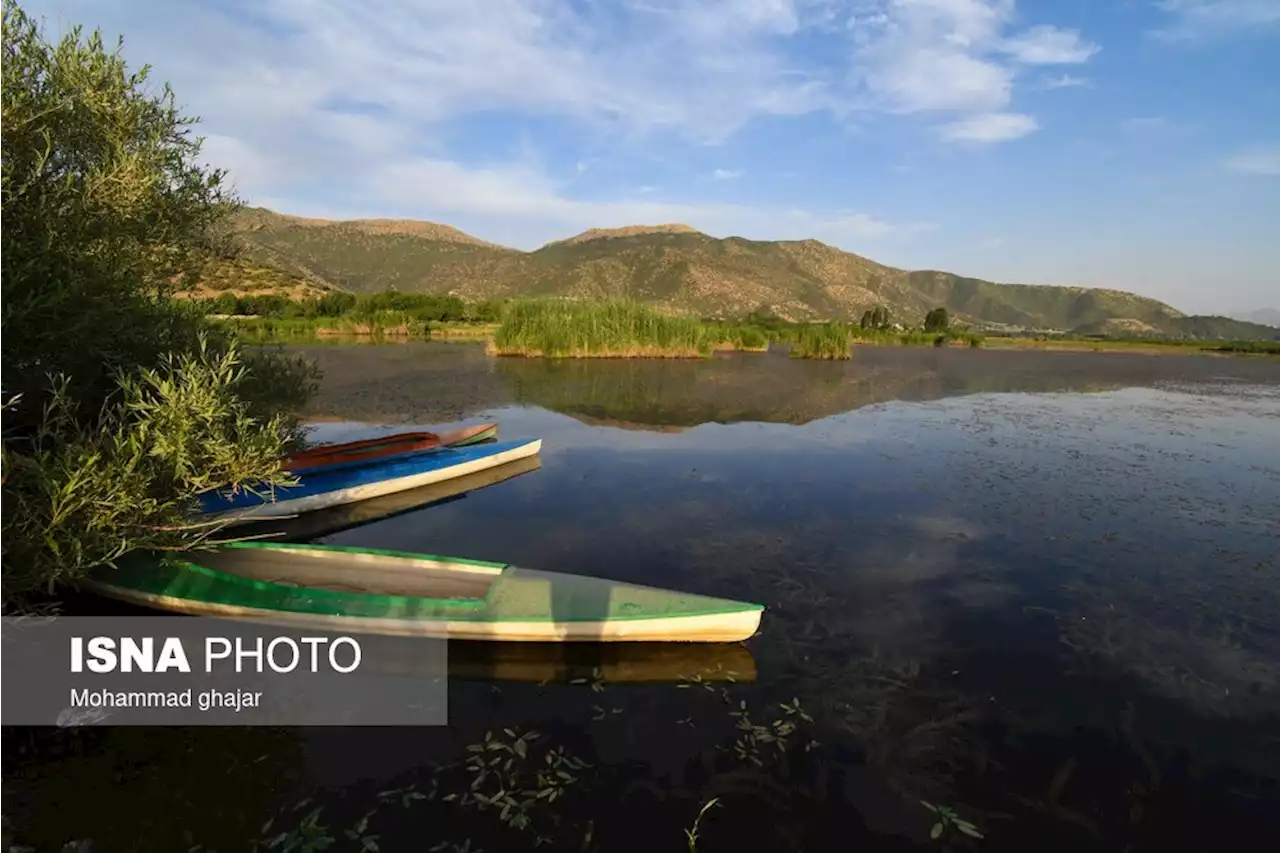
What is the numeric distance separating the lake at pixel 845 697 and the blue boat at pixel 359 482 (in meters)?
1.12

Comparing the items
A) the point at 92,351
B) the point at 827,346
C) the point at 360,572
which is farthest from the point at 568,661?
the point at 827,346

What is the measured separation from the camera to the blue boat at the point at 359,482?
1144 cm

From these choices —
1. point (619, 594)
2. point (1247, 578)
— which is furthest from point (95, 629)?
point (1247, 578)

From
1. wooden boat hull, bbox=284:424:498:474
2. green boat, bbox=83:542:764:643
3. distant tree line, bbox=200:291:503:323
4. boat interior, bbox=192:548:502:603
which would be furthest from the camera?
distant tree line, bbox=200:291:503:323

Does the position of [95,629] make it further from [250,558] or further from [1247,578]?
[1247,578]

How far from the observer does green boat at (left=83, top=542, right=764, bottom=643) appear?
290 inches

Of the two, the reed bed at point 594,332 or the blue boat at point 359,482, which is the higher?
the reed bed at point 594,332

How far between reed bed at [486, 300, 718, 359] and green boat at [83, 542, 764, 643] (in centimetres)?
3736

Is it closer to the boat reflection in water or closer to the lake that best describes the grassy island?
the lake

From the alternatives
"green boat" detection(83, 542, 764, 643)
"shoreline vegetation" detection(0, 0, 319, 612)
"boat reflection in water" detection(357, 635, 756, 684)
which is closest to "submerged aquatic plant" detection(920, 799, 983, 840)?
"boat reflection in water" detection(357, 635, 756, 684)

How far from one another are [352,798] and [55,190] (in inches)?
323

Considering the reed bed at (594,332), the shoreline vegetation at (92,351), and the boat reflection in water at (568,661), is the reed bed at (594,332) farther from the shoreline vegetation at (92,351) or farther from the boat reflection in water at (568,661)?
the boat reflection in water at (568,661)

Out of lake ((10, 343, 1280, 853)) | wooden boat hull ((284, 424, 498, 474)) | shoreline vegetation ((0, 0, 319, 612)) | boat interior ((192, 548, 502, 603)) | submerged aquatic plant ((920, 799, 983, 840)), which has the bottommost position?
submerged aquatic plant ((920, 799, 983, 840))

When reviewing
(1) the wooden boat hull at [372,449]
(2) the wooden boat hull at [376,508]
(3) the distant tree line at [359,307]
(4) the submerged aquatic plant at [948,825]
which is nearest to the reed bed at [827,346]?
(3) the distant tree line at [359,307]
